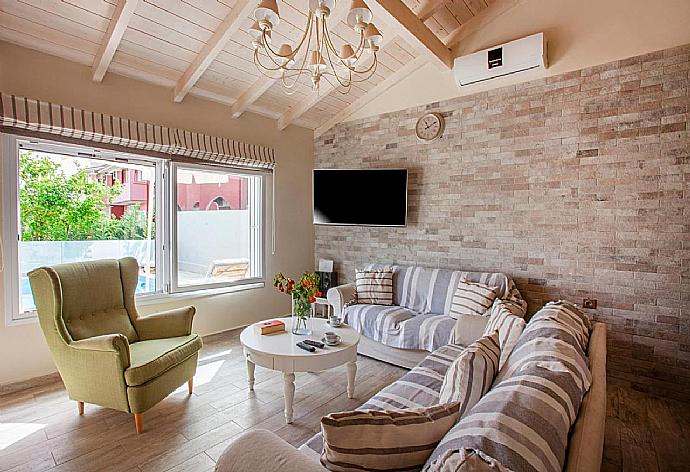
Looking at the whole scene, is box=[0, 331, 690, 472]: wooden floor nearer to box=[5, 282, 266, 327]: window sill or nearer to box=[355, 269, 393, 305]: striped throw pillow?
box=[5, 282, 266, 327]: window sill

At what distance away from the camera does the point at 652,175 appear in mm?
2928

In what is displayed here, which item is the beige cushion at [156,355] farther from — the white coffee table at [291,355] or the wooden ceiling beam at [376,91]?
the wooden ceiling beam at [376,91]

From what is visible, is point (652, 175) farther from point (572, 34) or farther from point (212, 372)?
point (212, 372)

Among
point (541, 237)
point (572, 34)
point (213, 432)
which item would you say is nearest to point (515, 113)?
point (572, 34)

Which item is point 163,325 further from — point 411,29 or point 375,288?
point 411,29

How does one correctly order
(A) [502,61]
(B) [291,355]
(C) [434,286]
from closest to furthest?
(B) [291,355], (A) [502,61], (C) [434,286]

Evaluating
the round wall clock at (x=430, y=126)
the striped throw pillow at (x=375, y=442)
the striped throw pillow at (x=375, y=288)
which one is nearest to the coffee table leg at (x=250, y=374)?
the striped throw pillow at (x=375, y=288)

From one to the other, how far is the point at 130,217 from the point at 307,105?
2.33 m

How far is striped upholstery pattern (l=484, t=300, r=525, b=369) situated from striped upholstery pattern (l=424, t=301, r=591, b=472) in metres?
0.49

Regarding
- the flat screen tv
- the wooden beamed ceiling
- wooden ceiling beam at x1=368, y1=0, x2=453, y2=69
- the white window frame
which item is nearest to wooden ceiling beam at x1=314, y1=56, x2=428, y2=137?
the wooden beamed ceiling

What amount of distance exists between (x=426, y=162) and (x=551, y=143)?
1.25 meters

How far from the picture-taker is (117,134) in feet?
11.0

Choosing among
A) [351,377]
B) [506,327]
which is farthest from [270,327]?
[506,327]

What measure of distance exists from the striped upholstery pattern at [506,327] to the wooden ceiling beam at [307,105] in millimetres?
2791
